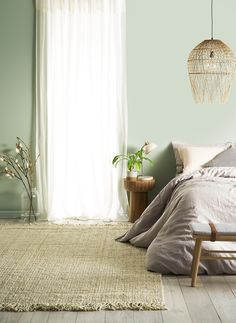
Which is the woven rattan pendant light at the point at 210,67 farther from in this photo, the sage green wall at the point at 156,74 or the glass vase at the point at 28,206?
the glass vase at the point at 28,206

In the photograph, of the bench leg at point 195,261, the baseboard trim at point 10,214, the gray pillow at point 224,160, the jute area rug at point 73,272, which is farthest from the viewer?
the baseboard trim at point 10,214

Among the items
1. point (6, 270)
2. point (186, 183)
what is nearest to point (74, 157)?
point (186, 183)

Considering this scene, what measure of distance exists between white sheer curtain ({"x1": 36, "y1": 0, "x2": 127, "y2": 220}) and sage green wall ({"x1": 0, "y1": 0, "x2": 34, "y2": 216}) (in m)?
0.14

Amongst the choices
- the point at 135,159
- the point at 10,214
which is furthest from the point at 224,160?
the point at 10,214

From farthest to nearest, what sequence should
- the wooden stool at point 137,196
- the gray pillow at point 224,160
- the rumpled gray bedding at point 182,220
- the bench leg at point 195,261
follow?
the wooden stool at point 137,196 < the gray pillow at point 224,160 < the rumpled gray bedding at point 182,220 < the bench leg at point 195,261

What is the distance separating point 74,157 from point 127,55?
4.25 feet

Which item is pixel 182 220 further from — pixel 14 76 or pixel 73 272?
pixel 14 76

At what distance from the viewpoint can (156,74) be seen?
24.8 ft

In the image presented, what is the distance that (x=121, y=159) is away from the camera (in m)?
7.51

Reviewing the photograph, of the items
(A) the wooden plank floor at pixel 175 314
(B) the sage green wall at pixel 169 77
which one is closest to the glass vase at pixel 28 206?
(B) the sage green wall at pixel 169 77

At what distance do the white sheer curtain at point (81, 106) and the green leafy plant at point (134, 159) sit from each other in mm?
87

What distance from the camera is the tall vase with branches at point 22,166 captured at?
751 cm

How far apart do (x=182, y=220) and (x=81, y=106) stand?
8.40 feet

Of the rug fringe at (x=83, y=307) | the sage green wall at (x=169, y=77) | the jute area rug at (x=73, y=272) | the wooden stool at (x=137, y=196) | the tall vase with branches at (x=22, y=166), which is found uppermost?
the sage green wall at (x=169, y=77)
